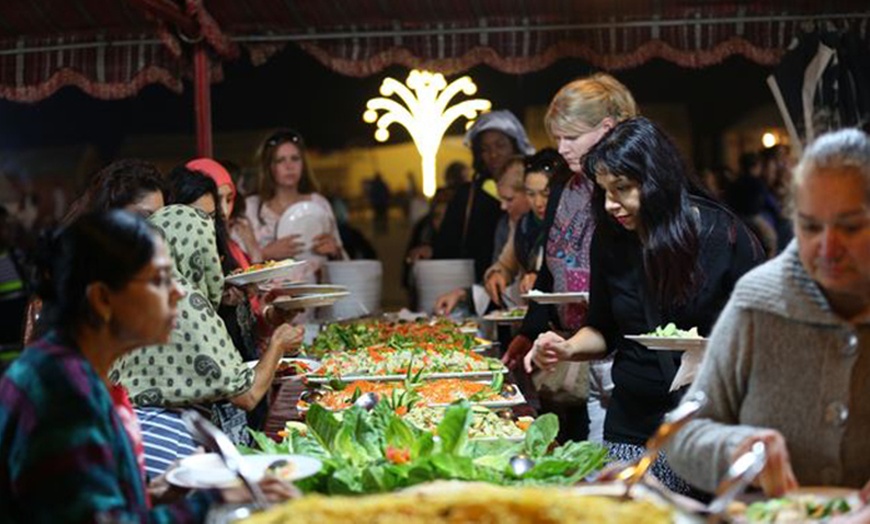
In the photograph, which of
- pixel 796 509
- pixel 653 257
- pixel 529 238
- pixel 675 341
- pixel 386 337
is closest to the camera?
A: pixel 796 509

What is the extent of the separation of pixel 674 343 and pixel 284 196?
4.39 m

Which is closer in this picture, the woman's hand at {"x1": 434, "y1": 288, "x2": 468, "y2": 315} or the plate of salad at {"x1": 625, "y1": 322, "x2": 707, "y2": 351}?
the plate of salad at {"x1": 625, "y1": 322, "x2": 707, "y2": 351}

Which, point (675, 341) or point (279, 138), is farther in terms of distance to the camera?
point (279, 138)

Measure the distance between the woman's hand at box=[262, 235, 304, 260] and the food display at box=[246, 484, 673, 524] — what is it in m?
5.21

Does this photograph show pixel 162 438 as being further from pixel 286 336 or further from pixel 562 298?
pixel 562 298

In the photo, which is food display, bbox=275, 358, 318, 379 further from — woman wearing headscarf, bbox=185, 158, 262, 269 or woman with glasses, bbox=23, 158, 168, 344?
woman with glasses, bbox=23, 158, 168, 344

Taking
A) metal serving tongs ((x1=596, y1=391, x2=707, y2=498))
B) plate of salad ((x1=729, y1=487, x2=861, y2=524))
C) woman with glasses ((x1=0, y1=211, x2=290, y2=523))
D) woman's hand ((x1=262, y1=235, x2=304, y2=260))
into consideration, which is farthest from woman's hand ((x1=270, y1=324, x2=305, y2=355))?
woman's hand ((x1=262, y1=235, x2=304, y2=260))

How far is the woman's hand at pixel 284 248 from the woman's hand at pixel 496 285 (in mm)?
1143

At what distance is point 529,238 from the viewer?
6.80 meters

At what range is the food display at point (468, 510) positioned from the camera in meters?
2.12

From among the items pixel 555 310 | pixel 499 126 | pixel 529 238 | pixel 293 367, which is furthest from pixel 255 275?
pixel 499 126

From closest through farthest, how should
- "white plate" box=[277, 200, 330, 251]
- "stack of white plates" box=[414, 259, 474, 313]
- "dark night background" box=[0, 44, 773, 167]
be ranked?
"white plate" box=[277, 200, 330, 251] < "stack of white plates" box=[414, 259, 474, 313] < "dark night background" box=[0, 44, 773, 167]

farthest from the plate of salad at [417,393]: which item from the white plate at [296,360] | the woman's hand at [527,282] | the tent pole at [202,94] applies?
the tent pole at [202,94]

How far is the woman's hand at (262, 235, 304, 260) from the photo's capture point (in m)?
7.33
